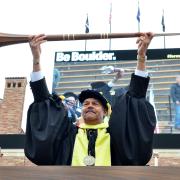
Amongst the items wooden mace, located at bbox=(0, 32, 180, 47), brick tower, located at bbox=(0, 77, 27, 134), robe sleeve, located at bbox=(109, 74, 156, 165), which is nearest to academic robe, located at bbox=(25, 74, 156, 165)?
robe sleeve, located at bbox=(109, 74, 156, 165)

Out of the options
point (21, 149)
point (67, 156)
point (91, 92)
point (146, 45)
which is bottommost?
point (21, 149)

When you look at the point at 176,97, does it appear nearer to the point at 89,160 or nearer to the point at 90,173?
the point at 89,160

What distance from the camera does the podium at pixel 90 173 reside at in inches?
52.3

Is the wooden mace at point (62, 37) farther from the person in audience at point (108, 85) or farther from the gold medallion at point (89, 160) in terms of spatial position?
the person in audience at point (108, 85)

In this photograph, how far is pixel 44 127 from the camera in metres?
2.95

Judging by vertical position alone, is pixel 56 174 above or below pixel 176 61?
below

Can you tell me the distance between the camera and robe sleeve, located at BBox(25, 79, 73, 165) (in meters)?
2.84

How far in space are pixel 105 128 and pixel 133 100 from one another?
1.03 feet

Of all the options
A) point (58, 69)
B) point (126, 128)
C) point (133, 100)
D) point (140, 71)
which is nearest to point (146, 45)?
point (140, 71)

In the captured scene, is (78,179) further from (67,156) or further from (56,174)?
(67,156)

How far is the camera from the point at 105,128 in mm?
3152

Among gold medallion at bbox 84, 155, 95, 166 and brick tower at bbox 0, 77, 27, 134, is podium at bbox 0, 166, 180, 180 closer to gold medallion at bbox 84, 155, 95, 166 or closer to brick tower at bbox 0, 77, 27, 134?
gold medallion at bbox 84, 155, 95, 166

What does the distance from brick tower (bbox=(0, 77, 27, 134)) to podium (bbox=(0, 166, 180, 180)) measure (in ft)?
65.8

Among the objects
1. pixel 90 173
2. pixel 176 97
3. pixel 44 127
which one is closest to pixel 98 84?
pixel 176 97
